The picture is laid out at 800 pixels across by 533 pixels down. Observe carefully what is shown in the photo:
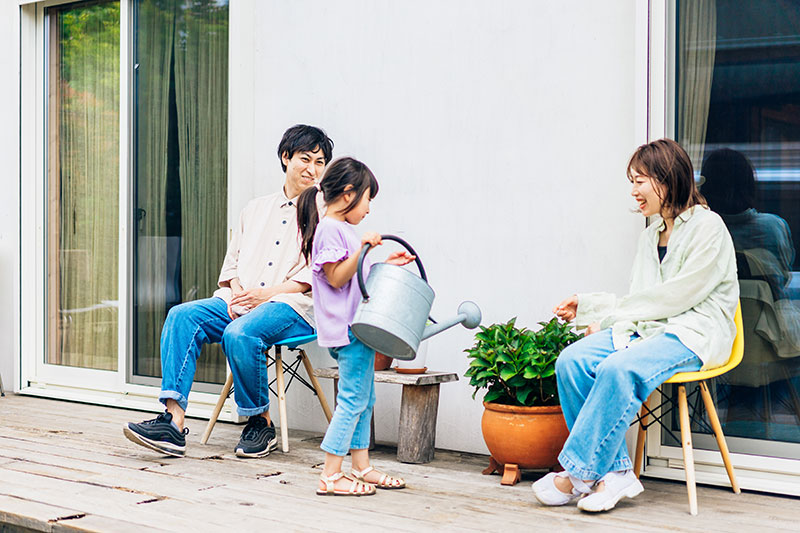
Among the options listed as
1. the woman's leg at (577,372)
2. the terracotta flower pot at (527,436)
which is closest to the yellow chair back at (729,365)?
the woman's leg at (577,372)

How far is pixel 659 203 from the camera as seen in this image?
278 cm

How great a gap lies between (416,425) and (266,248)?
39.0 inches

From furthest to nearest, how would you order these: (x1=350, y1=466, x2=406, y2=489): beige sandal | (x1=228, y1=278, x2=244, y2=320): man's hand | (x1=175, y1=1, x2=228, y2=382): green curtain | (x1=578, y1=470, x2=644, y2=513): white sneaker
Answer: (x1=175, y1=1, x2=228, y2=382): green curtain
(x1=228, y1=278, x2=244, y2=320): man's hand
(x1=350, y1=466, x2=406, y2=489): beige sandal
(x1=578, y1=470, x2=644, y2=513): white sneaker

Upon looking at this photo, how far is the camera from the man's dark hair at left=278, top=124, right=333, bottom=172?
11.8 ft

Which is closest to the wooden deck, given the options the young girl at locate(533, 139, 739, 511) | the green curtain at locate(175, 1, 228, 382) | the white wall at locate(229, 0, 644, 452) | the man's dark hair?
the young girl at locate(533, 139, 739, 511)

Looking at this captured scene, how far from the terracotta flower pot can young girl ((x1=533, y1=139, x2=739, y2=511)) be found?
0.22m

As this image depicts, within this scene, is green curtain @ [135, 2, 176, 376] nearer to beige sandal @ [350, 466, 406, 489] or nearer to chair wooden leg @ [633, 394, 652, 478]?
beige sandal @ [350, 466, 406, 489]

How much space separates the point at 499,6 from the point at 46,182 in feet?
9.45

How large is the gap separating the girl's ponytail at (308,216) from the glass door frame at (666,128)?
50.0 inches

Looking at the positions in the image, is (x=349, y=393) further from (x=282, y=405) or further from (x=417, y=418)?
(x=282, y=405)

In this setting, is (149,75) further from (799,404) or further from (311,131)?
(799,404)

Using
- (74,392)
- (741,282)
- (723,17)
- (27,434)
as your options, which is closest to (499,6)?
(723,17)

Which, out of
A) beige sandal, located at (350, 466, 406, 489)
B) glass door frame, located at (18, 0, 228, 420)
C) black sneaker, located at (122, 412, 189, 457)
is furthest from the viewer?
glass door frame, located at (18, 0, 228, 420)

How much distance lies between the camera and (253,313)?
337 cm
